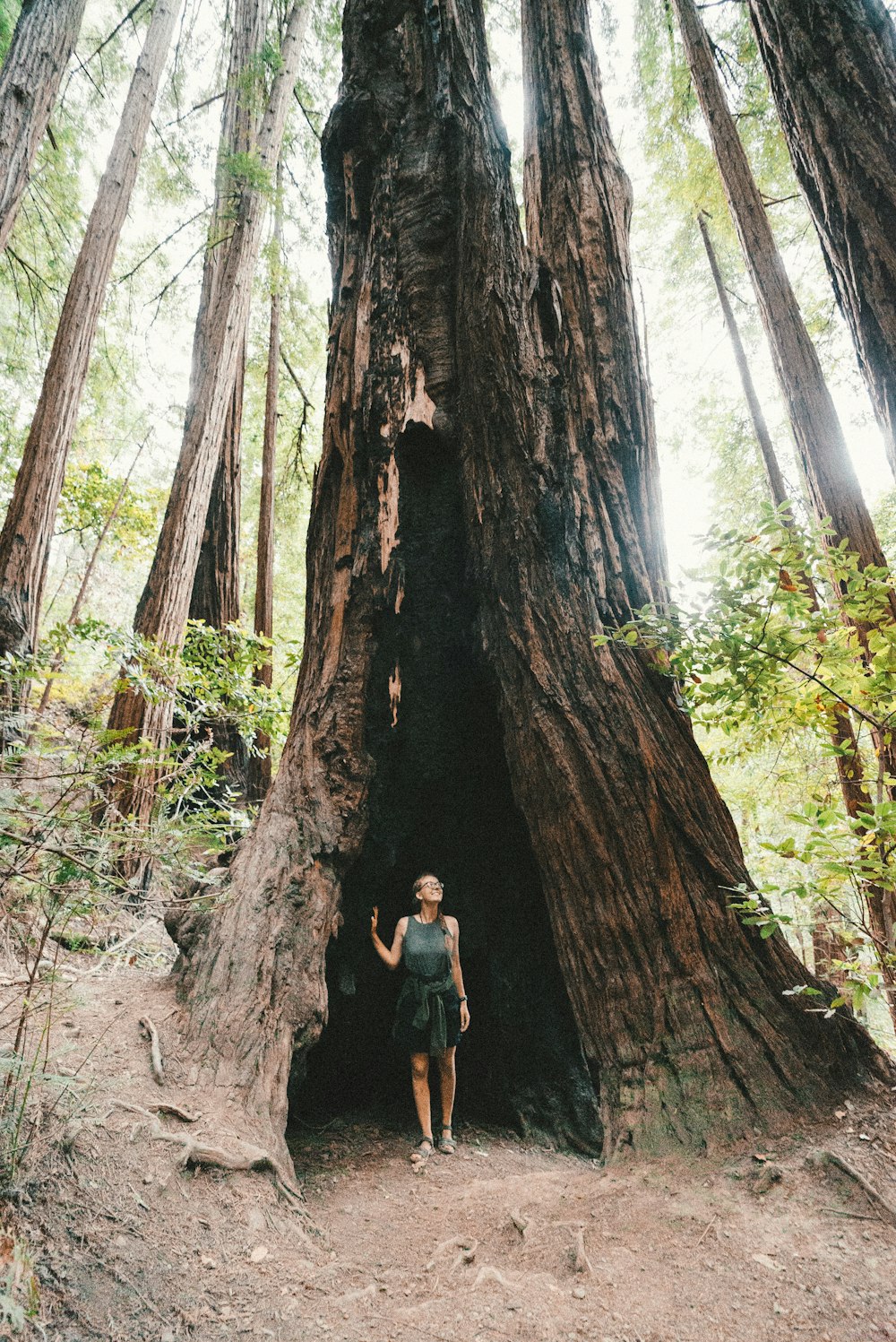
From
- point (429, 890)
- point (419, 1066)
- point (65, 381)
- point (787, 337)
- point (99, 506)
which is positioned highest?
point (99, 506)

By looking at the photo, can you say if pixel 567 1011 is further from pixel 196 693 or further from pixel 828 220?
pixel 828 220

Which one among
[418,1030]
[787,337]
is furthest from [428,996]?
[787,337]

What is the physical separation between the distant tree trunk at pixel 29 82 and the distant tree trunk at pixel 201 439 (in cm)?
180

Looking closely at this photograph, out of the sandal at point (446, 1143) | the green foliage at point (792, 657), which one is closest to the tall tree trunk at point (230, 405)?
the sandal at point (446, 1143)

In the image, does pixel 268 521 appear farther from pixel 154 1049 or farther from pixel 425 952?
pixel 154 1049

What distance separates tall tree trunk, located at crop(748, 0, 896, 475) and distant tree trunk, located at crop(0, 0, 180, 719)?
5.62 meters

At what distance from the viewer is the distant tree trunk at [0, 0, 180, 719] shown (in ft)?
17.6

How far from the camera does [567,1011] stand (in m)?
3.92

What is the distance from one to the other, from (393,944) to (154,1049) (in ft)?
5.24

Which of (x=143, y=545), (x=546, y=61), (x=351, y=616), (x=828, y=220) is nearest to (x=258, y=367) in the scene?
(x=143, y=545)

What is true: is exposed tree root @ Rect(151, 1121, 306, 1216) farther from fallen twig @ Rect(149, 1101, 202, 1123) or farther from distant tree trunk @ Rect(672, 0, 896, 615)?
distant tree trunk @ Rect(672, 0, 896, 615)

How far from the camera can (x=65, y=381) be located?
20.2 ft

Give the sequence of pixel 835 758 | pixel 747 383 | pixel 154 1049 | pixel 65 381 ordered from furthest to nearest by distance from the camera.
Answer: pixel 747 383 → pixel 65 381 → pixel 835 758 → pixel 154 1049

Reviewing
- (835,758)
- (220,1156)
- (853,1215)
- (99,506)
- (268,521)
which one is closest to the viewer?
(853,1215)
